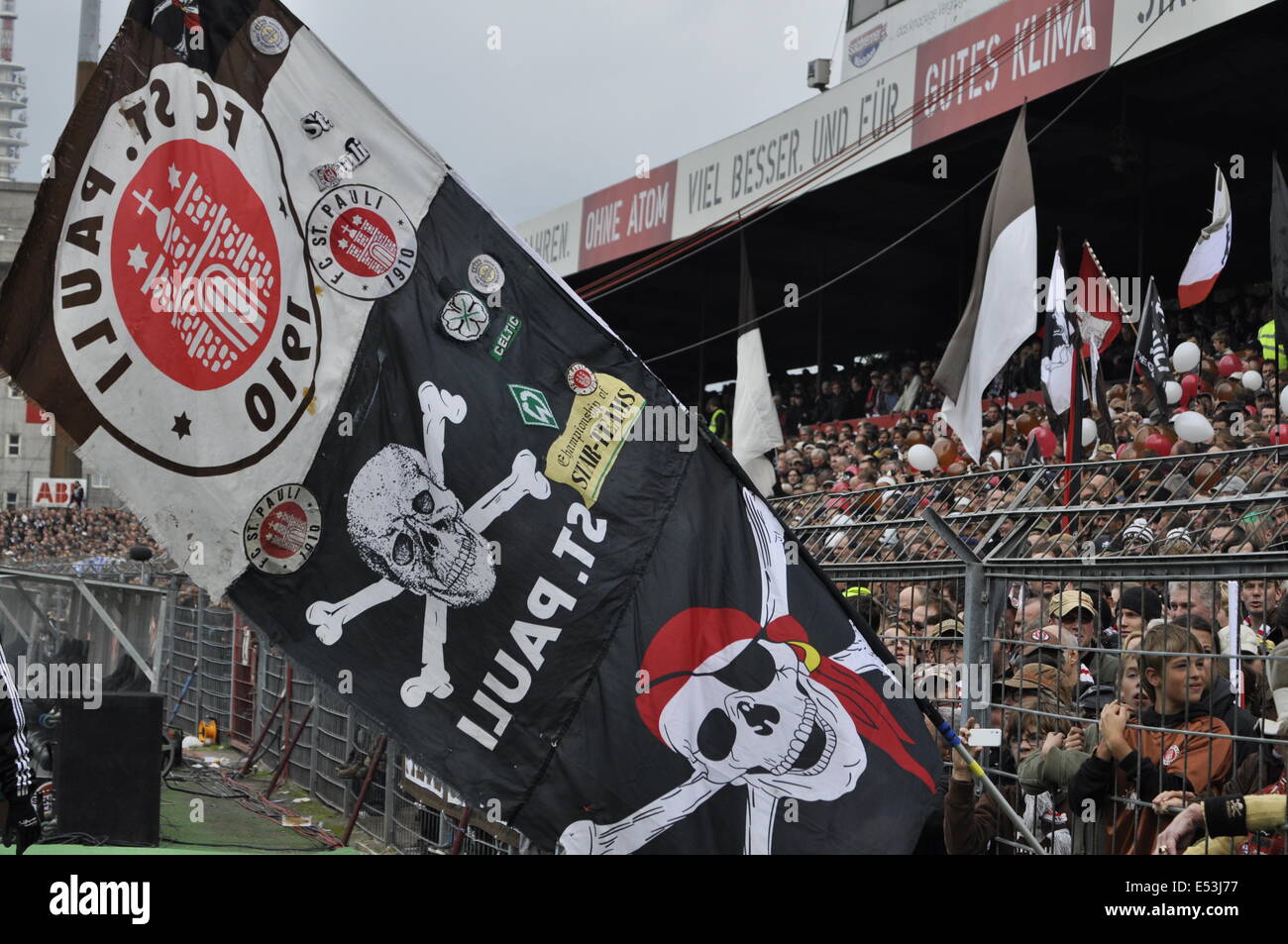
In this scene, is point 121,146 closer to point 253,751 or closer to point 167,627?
point 253,751

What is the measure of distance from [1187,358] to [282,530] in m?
12.3

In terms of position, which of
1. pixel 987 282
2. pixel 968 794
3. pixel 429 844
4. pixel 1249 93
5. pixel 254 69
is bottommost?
pixel 429 844

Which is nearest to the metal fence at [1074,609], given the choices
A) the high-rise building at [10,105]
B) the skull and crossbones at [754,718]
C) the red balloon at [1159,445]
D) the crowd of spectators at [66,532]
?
the skull and crossbones at [754,718]

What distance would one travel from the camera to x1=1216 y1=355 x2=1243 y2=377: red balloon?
548 inches

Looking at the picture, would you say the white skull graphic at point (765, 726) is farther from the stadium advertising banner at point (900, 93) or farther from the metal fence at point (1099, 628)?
the stadium advertising banner at point (900, 93)

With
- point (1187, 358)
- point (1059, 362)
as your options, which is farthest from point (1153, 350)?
point (1187, 358)

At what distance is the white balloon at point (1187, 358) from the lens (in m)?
14.0

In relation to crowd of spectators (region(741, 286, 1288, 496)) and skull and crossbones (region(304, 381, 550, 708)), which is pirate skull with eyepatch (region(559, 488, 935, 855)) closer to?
skull and crossbones (region(304, 381, 550, 708))

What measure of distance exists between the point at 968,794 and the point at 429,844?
15.3 ft

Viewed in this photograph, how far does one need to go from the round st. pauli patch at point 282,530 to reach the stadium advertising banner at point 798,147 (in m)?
15.4

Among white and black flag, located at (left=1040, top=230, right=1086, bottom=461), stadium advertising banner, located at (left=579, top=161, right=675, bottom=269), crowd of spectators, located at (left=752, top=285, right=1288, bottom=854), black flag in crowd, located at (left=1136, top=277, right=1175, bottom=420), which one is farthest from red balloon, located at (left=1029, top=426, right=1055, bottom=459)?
stadium advertising banner, located at (left=579, top=161, right=675, bottom=269)

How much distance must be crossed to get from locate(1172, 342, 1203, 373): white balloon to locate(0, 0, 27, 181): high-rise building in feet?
589
